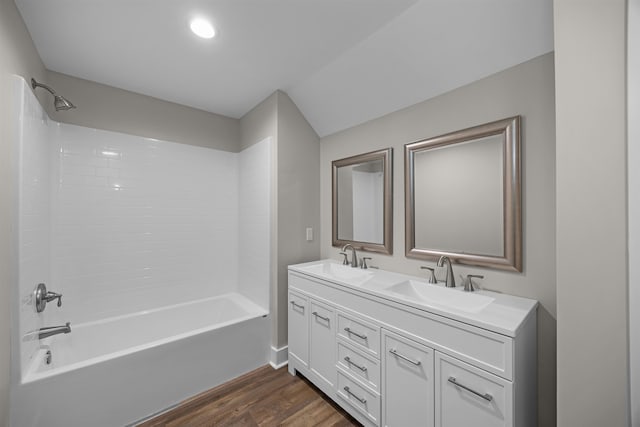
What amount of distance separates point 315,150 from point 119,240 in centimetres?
205

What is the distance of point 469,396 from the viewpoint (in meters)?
1.13

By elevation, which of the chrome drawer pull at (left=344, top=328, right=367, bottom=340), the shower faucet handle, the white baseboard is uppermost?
the shower faucet handle

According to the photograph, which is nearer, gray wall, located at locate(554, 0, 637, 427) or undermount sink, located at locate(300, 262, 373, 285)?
gray wall, located at locate(554, 0, 637, 427)

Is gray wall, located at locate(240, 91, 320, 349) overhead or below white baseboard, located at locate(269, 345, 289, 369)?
overhead

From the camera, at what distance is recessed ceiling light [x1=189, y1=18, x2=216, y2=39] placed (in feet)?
5.11

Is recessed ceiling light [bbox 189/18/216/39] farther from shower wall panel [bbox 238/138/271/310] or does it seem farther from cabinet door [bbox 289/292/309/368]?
cabinet door [bbox 289/292/309/368]

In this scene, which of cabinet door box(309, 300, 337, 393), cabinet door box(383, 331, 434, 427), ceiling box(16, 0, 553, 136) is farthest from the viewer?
cabinet door box(309, 300, 337, 393)

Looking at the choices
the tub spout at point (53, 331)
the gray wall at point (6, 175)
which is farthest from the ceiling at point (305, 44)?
the tub spout at point (53, 331)

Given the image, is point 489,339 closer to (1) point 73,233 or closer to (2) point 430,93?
(2) point 430,93

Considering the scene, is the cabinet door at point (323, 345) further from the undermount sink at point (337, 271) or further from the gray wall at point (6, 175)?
the gray wall at point (6, 175)

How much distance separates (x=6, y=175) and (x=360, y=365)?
2.22 meters

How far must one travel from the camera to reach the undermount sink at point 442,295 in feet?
4.74

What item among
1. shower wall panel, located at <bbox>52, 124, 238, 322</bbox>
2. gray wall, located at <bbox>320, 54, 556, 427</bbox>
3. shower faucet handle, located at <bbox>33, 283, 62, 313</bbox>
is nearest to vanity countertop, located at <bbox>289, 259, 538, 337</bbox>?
gray wall, located at <bbox>320, 54, 556, 427</bbox>

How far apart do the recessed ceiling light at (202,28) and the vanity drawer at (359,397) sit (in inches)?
94.6
